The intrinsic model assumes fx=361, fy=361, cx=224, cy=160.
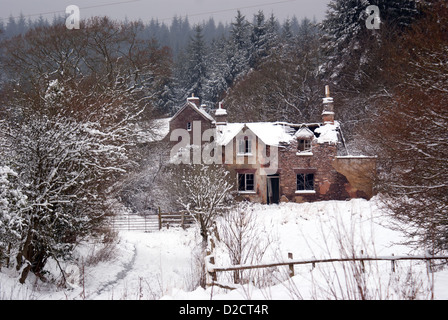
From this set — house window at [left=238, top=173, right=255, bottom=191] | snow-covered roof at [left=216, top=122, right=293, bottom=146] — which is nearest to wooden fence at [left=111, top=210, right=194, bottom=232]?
house window at [left=238, top=173, right=255, bottom=191]

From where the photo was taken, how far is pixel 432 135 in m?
9.45

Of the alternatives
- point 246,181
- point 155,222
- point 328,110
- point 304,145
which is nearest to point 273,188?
point 246,181

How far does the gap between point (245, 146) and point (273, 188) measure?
3889 millimetres

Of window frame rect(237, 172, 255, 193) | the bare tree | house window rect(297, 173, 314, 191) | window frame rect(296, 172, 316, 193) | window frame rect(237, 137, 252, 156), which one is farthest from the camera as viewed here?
window frame rect(237, 137, 252, 156)

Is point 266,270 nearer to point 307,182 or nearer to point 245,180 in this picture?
point 245,180

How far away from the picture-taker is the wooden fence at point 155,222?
2302 centimetres

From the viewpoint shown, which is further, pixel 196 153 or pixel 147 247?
pixel 196 153

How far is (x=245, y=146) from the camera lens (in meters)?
27.4

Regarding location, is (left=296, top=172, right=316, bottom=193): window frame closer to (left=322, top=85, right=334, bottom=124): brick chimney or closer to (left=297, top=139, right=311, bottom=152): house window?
(left=297, top=139, right=311, bottom=152): house window

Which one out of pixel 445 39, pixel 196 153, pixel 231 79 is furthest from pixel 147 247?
pixel 231 79

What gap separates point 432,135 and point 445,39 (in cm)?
290

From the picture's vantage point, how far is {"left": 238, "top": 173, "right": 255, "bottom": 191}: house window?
27.1 meters

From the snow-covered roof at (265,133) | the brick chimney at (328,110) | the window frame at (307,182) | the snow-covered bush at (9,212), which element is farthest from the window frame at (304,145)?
the snow-covered bush at (9,212)

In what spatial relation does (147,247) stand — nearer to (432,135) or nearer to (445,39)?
(432,135)
